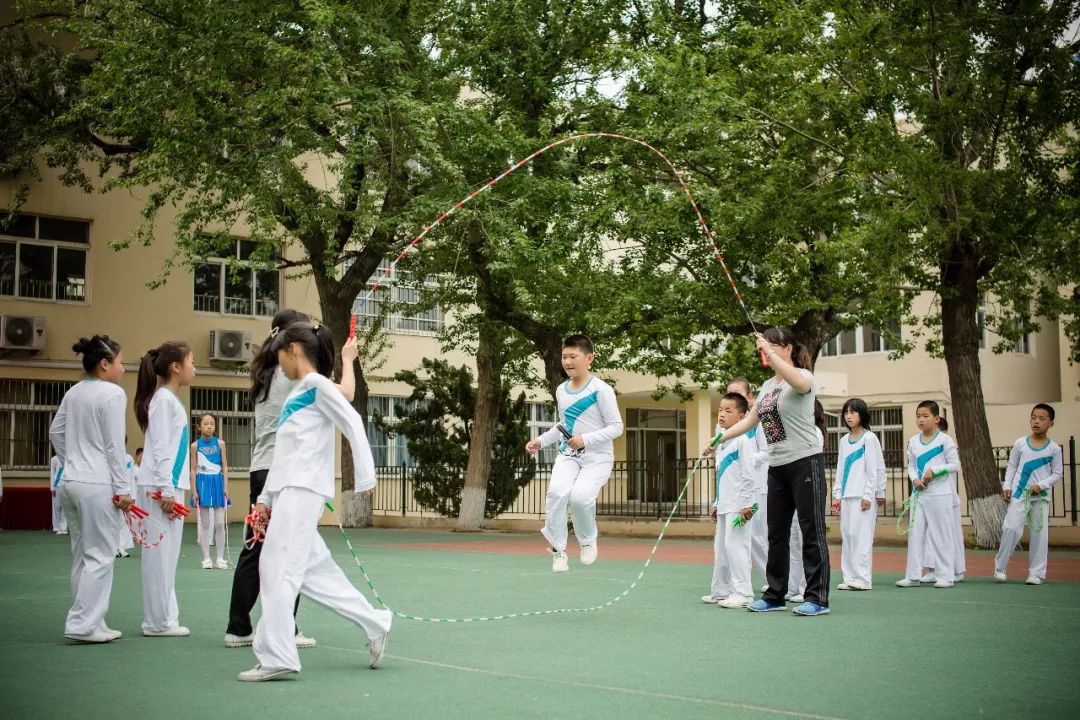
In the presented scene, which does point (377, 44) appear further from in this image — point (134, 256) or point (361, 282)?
point (134, 256)

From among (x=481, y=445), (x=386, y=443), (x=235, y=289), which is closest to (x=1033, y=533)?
(x=481, y=445)

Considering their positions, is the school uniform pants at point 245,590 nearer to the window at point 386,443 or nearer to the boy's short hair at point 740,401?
the boy's short hair at point 740,401

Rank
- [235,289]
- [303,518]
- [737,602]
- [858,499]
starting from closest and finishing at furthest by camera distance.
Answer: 1. [303,518]
2. [737,602]
3. [858,499]
4. [235,289]

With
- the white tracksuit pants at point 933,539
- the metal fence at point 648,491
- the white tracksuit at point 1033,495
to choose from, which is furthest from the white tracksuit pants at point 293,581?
the metal fence at point 648,491

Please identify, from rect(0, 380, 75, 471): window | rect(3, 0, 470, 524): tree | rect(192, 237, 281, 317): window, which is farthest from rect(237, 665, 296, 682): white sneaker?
rect(192, 237, 281, 317): window

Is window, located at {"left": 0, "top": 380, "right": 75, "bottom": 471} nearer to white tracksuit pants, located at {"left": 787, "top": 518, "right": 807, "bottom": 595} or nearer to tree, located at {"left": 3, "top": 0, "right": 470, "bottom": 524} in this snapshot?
tree, located at {"left": 3, "top": 0, "right": 470, "bottom": 524}

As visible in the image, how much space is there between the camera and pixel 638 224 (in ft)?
70.8

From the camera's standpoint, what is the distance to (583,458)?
1079 cm

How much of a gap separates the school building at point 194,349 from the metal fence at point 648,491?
2.2 inches

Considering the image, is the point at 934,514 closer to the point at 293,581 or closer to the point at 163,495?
the point at 163,495

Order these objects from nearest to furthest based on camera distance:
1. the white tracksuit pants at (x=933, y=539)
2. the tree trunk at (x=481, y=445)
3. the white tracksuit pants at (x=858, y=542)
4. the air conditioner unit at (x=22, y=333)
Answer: the white tracksuit pants at (x=858, y=542) → the white tracksuit pants at (x=933, y=539) → the tree trunk at (x=481, y=445) → the air conditioner unit at (x=22, y=333)

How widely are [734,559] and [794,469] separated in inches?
42.7

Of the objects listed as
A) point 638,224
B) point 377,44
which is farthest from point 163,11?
point 638,224

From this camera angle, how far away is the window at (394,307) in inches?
1157
